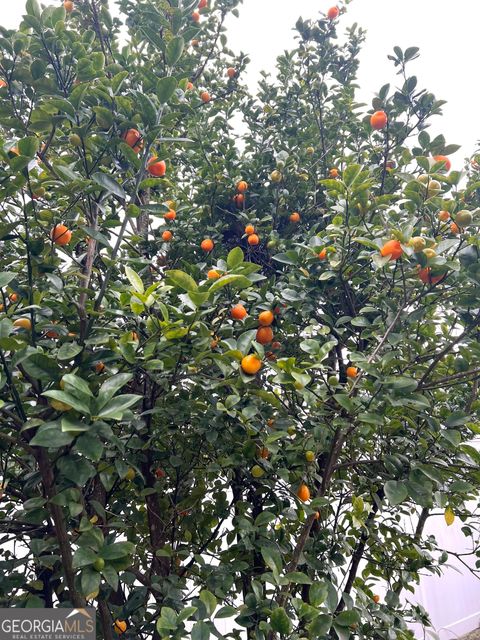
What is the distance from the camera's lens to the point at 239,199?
6.35 feet

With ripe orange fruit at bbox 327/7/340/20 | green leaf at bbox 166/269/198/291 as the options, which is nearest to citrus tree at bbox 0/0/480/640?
green leaf at bbox 166/269/198/291

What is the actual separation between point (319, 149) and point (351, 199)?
953 millimetres

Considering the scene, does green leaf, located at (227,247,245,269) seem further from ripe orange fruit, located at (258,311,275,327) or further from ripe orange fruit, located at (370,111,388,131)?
ripe orange fruit, located at (370,111,388,131)

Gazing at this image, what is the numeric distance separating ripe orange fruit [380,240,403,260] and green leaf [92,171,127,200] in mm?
601

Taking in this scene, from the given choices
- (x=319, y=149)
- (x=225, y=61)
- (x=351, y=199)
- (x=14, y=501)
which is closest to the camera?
(x=351, y=199)

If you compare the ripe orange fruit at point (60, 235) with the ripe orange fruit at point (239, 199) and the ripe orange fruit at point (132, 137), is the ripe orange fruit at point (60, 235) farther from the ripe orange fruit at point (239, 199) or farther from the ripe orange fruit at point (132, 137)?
the ripe orange fruit at point (239, 199)

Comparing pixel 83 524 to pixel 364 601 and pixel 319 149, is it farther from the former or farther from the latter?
pixel 319 149

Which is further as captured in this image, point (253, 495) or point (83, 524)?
point (253, 495)

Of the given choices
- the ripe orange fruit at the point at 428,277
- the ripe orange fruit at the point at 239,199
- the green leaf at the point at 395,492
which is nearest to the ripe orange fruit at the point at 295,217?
the ripe orange fruit at the point at 239,199

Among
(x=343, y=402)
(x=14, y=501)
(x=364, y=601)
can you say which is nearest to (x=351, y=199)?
(x=343, y=402)

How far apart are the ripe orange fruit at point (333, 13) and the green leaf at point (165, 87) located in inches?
64.8

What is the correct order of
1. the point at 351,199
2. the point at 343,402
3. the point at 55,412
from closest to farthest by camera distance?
the point at 55,412
the point at 343,402
the point at 351,199

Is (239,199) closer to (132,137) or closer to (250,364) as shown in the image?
(132,137)

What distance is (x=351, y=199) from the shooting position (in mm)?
1290
